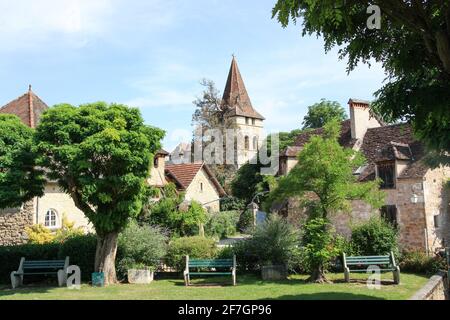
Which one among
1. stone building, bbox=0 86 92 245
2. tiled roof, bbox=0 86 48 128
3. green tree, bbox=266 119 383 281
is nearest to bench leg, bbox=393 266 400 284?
green tree, bbox=266 119 383 281

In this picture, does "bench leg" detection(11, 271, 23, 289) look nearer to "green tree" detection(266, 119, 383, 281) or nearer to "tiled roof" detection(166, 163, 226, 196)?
"green tree" detection(266, 119, 383, 281)

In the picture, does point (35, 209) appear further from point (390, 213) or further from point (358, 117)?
Answer: point (358, 117)

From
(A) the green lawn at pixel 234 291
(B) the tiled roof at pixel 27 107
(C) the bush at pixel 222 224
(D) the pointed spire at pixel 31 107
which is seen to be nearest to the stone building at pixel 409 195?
(A) the green lawn at pixel 234 291

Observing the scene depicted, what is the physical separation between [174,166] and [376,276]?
2691 cm

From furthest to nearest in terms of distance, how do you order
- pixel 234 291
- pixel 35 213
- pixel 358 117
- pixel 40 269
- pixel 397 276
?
pixel 358 117 < pixel 35 213 < pixel 40 269 < pixel 397 276 < pixel 234 291

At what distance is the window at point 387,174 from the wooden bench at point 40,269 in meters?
15.7

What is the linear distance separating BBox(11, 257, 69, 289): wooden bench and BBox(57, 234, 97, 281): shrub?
0.49 metres

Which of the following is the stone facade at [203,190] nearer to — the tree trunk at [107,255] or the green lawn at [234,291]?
the tree trunk at [107,255]

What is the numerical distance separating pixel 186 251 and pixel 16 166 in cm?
712

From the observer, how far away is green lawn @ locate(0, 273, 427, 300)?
42.1 feet

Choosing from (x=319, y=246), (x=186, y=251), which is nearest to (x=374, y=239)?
(x=319, y=246)

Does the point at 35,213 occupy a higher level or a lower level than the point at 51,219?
higher

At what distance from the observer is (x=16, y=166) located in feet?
50.0

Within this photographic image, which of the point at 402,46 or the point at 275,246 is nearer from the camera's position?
the point at 402,46
